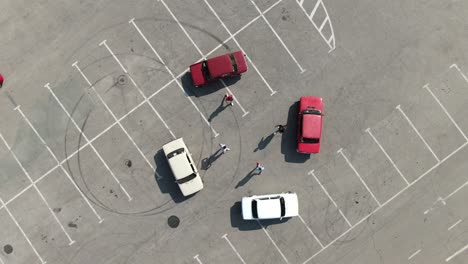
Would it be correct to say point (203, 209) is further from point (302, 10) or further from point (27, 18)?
point (27, 18)

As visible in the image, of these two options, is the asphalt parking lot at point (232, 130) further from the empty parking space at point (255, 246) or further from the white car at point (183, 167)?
the white car at point (183, 167)

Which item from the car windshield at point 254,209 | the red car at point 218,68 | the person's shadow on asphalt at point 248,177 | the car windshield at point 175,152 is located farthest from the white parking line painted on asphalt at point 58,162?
the red car at point 218,68

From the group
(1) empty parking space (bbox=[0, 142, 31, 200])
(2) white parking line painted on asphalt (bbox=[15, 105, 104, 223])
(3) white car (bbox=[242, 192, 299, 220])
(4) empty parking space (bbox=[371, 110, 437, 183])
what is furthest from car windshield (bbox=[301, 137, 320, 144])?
(1) empty parking space (bbox=[0, 142, 31, 200])

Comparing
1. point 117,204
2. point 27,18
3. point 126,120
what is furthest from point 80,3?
point 117,204

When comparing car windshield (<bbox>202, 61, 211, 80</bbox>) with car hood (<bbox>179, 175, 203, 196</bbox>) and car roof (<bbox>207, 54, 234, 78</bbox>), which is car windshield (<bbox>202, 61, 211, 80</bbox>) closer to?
car roof (<bbox>207, 54, 234, 78</bbox>)

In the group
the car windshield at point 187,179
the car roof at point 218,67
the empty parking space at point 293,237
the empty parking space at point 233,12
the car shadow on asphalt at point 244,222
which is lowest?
the empty parking space at point 293,237

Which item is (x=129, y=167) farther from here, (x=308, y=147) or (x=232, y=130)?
(x=308, y=147)
